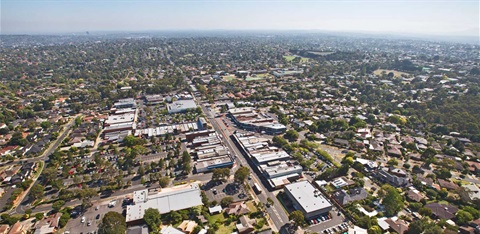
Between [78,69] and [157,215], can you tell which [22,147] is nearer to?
[157,215]

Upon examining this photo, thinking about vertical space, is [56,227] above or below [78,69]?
below

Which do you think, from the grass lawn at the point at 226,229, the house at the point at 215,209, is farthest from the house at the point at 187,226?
the grass lawn at the point at 226,229

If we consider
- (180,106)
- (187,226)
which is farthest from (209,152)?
(180,106)

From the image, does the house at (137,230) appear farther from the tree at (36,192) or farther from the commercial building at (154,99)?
the commercial building at (154,99)

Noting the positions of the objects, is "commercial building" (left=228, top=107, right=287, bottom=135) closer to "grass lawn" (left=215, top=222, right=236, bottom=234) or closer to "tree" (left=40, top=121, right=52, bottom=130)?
"grass lawn" (left=215, top=222, right=236, bottom=234)

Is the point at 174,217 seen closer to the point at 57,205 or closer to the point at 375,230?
the point at 57,205

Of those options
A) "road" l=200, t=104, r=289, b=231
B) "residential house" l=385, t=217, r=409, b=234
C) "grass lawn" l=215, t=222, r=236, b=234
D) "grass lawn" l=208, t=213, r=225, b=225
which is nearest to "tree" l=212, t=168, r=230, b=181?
"road" l=200, t=104, r=289, b=231

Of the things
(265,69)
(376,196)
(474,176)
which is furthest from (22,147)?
(265,69)
